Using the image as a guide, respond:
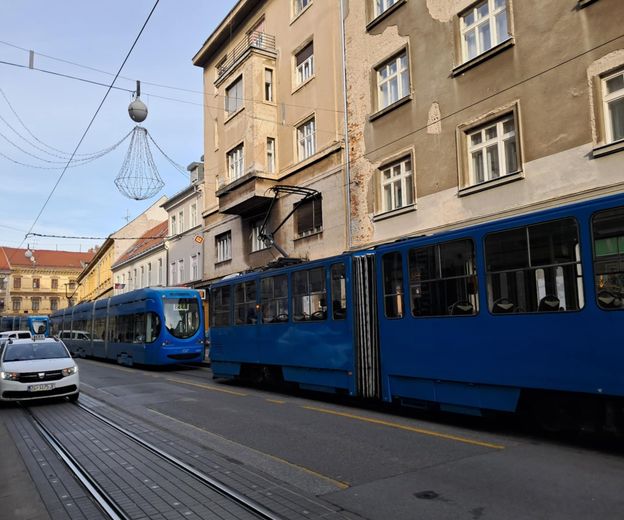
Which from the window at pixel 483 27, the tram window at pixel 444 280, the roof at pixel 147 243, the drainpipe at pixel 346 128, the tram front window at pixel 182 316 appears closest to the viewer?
the tram window at pixel 444 280

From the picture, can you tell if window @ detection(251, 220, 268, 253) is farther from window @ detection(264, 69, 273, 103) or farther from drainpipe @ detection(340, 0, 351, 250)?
drainpipe @ detection(340, 0, 351, 250)

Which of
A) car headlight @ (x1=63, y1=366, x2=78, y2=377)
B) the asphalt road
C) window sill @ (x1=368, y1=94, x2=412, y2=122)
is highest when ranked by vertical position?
window sill @ (x1=368, y1=94, x2=412, y2=122)

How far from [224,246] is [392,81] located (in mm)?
14031

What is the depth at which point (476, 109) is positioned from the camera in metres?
14.2

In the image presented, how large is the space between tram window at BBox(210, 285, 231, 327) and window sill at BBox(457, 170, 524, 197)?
679cm

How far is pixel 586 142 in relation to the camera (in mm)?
11516

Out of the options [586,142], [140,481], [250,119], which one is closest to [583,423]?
[140,481]

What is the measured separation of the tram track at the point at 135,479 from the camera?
4.97m

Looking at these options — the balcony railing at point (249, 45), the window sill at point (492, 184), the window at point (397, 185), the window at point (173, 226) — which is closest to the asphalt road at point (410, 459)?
the window sill at point (492, 184)

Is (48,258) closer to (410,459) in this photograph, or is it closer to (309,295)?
(309,295)

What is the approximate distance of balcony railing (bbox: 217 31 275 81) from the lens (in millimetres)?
23934

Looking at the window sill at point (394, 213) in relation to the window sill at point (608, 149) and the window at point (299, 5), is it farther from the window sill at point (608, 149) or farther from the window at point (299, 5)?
the window at point (299, 5)

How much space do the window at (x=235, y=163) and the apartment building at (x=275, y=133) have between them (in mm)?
53

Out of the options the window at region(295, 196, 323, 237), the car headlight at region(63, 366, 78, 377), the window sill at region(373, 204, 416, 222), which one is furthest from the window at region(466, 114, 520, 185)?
the car headlight at region(63, 366, 78, 377)
